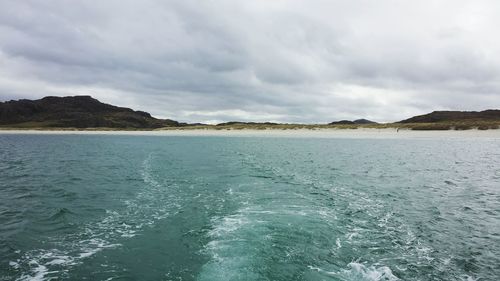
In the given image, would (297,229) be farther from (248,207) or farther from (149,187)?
(149,187)

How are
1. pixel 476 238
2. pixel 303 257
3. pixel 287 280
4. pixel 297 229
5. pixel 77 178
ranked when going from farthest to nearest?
1. pixel 77 178
2. pixel 297 229
3. pixel 476 238
4. pixel 303 257
5. pixel 287 280

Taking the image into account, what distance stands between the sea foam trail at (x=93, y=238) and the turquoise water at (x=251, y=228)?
0.04m

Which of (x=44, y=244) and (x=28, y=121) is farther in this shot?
(x=28, y=121)

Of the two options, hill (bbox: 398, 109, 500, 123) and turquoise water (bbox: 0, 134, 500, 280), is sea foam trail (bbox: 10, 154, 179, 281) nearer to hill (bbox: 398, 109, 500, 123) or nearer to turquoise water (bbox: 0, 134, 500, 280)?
turquoise water (bbox: 0, 134, 500, 280)

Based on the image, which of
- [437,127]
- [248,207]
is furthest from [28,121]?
[248,207]

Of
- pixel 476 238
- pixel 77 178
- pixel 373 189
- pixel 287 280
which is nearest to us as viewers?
pixel 287 280

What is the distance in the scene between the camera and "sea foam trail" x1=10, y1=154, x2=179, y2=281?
1004 centimetres

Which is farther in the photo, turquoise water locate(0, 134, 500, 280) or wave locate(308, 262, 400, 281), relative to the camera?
turquoise water locate(0, 134, 500, 280)

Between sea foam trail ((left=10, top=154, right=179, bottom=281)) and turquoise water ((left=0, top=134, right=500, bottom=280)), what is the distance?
4cm

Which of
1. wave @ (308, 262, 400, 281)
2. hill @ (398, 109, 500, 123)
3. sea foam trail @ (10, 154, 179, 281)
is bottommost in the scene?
sea foam trail @ (10, 154, 179, 281)

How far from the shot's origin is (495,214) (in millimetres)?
16219

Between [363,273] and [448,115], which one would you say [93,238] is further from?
[448,115]

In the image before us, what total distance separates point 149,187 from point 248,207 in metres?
8.78

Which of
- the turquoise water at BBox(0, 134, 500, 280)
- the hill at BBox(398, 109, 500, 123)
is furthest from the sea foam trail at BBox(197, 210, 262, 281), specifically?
the hill at BBox(398, 109, 500, 123)
